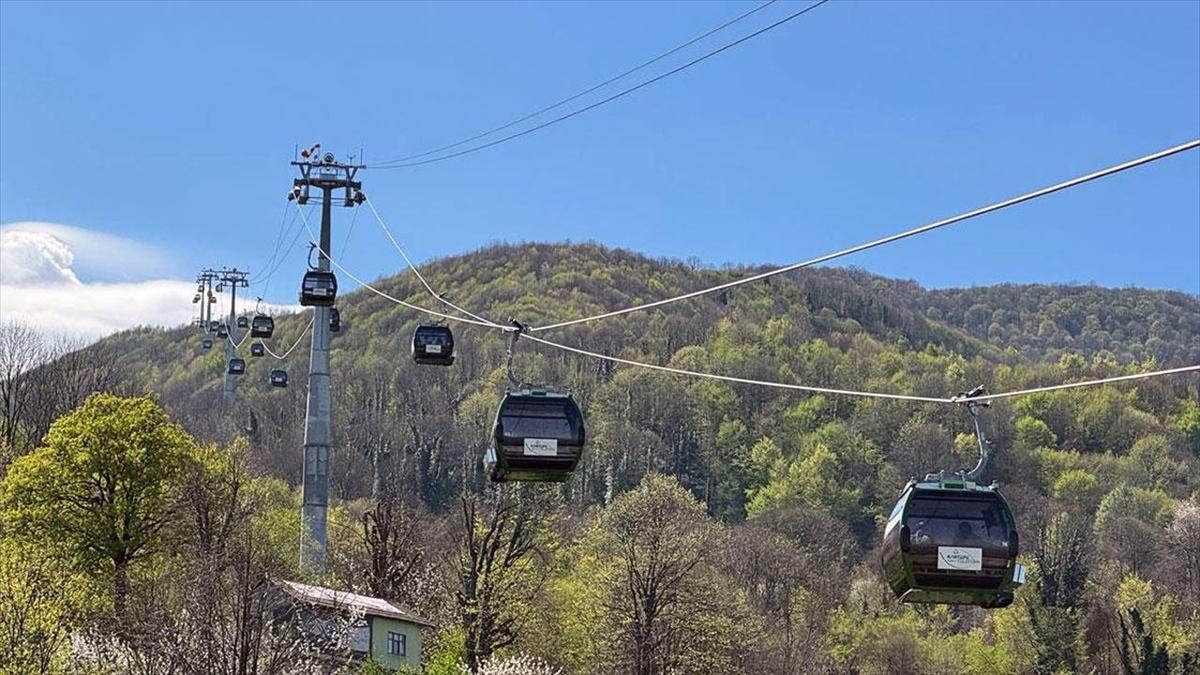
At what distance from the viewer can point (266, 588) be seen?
169 feet

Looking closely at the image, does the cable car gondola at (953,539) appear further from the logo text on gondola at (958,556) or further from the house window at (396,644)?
the house window at (396,644)

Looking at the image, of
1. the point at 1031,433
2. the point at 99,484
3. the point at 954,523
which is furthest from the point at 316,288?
the point at 1031,433

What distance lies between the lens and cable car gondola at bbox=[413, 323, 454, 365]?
121 feet

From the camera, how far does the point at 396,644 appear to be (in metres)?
63.5

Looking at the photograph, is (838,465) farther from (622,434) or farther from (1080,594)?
(1080,594)

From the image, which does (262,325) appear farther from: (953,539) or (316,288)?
(953,539)

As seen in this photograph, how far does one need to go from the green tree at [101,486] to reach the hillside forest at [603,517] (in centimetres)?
9

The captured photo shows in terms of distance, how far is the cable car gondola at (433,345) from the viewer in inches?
1458

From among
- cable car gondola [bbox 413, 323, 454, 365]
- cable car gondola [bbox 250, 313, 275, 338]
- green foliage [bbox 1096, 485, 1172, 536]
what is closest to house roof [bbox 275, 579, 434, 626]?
cable car gondola [bbox 250, 313, 275, 338]

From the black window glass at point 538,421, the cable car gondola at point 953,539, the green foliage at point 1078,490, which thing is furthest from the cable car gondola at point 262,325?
the green foliage at point 1078,490

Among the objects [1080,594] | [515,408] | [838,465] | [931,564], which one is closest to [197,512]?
[515,408]

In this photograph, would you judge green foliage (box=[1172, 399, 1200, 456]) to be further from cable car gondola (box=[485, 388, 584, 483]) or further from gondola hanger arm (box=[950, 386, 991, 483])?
gondola hanger arm (box=[950, 386, 991, 483])

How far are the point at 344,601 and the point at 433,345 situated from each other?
25203 millimetres

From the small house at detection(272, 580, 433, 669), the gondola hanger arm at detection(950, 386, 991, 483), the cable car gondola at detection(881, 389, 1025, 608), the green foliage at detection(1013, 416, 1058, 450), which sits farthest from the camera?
the green foliage at detection(1013, 416, 1058, 450)
